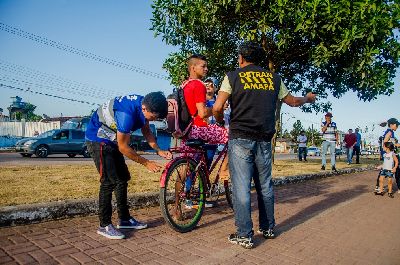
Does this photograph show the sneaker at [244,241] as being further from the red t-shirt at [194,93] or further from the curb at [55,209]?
the curb at [55,209]

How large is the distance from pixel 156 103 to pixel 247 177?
1.28 m

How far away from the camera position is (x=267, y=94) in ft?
11.4

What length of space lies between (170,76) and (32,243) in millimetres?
9635

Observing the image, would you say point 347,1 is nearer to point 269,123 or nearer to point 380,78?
point 380,78

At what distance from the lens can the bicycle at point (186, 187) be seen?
3.60 meters

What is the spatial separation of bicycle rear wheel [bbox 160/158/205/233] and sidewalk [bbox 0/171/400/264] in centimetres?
16

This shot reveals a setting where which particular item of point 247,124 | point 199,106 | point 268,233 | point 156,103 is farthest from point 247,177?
point 156,103

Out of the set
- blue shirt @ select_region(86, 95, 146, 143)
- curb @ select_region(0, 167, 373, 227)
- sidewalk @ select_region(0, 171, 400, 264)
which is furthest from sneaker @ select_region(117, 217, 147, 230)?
blue shirt @ select_region(86, 95, 146, 143)

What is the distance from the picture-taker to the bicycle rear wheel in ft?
11.8

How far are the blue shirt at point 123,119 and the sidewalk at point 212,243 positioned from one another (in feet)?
3.61

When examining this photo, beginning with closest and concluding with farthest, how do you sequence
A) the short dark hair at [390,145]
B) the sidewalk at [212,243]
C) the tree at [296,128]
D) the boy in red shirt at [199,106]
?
1. the sidewalk at [212,243]
2. the boy in red shirt at [199,106]
3. the short dark hair at [390,145]
4. the tree at [296,128]

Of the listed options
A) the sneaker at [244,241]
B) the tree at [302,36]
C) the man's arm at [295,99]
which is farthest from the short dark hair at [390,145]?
the sneaker at [244,241]

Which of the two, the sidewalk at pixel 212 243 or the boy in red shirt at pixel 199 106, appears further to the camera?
the boy in red shirt at pixel 199 106

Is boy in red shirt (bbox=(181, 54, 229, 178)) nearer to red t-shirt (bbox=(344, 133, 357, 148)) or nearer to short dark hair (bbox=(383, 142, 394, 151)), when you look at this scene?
short dark hair (bbox=(383, 142, 394, 151))
